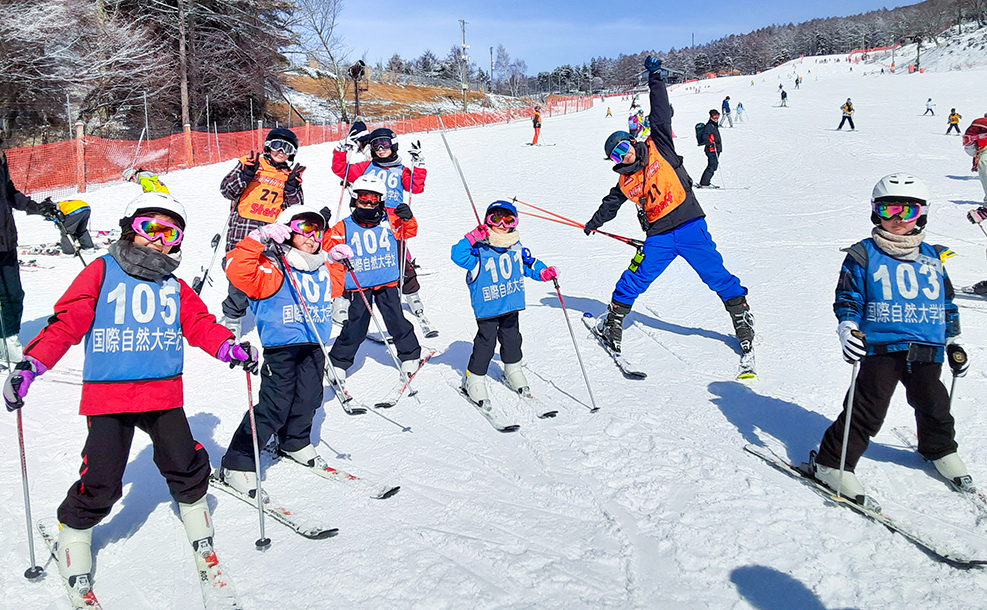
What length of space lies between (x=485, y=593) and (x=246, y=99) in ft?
103

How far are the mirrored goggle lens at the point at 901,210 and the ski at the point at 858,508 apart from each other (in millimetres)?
1568

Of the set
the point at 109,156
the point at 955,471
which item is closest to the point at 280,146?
the point at 955,471

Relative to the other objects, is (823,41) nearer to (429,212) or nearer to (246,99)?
(246,99)

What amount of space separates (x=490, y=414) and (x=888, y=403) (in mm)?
2697

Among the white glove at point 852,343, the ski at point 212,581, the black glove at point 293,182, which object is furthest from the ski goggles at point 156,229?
the white glove at point 852,343

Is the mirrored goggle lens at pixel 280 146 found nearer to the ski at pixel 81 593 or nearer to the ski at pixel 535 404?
the ski at pixel 535 404

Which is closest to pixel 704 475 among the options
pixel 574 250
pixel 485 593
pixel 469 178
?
pixel 485 593

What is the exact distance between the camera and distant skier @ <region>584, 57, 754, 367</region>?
562 centimetres

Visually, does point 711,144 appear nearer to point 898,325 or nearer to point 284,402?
point 898,325

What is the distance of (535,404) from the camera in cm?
504

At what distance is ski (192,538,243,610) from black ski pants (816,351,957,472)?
3238 mm

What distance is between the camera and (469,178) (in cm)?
1823

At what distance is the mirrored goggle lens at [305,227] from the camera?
12.6 feet

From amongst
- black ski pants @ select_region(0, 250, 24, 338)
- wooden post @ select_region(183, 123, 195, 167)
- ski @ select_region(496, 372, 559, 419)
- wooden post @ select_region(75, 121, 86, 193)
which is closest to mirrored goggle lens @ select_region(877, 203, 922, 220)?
ski @ select_region(496, 372, 559, 419)
